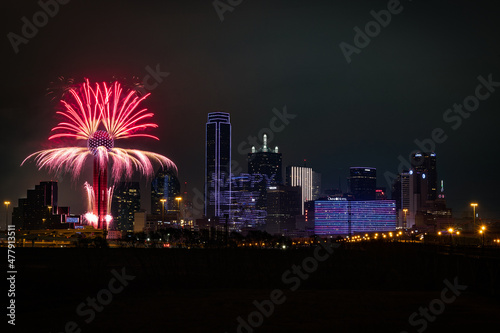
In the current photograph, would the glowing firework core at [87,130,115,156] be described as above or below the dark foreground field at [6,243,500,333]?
above

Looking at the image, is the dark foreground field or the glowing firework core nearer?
the dark foreground field

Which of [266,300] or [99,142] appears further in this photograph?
[99,142]

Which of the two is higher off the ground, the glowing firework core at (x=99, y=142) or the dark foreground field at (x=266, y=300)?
the glowing firework core at (x=99, y=142)

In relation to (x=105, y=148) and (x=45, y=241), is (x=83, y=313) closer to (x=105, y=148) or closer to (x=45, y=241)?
(x=105, y=148)

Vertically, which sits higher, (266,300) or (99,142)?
(99,142)
